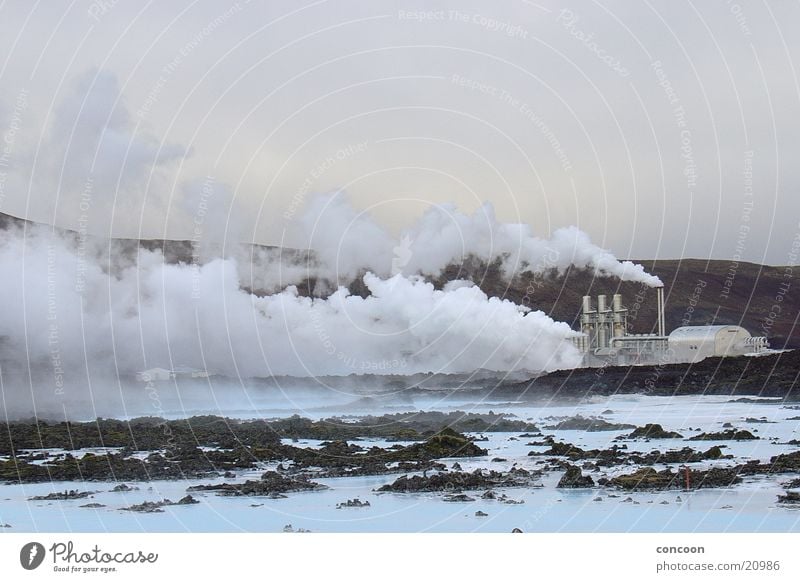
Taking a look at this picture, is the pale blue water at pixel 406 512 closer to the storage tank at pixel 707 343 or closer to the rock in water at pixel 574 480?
the rock in water at pixel 574 480

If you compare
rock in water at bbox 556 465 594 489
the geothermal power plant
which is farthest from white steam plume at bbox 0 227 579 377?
rock in water at bbox 556 465 594 489

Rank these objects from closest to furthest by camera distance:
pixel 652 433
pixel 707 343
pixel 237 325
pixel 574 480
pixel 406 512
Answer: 1. pixel 406 512
2. pixel 574 480
3. pixel 652 433
4. pixel 237 325
5. pixel 707 343

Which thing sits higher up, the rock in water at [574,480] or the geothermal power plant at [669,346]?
the geothermal power plant at [669,346]

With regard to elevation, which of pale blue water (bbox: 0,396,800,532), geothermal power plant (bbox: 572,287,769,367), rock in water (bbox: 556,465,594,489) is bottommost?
pale blue water (bbox: 0,396,800,532)

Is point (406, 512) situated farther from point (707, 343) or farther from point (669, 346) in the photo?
point (707, 343)

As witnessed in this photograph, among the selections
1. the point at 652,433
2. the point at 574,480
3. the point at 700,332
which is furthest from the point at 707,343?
the point at 574,480

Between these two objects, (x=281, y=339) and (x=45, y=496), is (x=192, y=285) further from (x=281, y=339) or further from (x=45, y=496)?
(x=45, y=496)

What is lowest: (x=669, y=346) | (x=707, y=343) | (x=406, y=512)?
(x=406, y=512)

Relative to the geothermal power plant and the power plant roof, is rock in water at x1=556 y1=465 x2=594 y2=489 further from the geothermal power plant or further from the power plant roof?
the power plant roof

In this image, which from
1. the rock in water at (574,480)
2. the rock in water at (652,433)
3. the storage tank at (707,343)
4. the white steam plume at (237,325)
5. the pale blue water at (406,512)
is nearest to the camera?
the pale blue water at (406,512)

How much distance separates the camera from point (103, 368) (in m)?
44.3

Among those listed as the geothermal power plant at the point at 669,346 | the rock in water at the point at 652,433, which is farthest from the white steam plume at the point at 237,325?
the rock in water at the point at 652,433

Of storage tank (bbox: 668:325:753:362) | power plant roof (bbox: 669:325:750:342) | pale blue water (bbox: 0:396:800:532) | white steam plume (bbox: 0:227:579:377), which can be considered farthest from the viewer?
power plant roof (bbox: 669:325:750:342)

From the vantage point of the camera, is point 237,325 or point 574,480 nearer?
point 574,480
